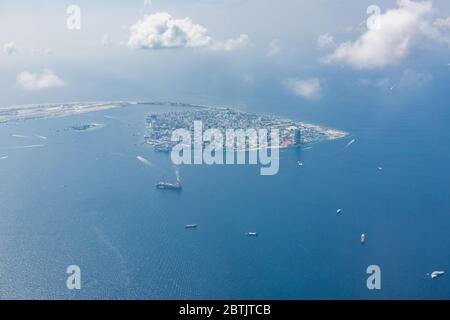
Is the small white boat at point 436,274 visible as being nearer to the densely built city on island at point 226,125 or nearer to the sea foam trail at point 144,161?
the densely built city on island at point 226,125

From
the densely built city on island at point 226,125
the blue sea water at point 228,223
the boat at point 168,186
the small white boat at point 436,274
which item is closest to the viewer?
the blue sea water at point 228,223

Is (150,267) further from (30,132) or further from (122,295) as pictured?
(30,132)

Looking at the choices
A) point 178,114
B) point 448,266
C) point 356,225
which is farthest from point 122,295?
point 178,114

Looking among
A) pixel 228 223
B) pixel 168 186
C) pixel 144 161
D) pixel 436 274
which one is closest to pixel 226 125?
pixel 144 161

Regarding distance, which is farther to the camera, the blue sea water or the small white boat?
the small white boat

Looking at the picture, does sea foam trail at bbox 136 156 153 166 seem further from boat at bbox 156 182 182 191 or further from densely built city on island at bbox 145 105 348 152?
boat at bbox 156 182 182 191

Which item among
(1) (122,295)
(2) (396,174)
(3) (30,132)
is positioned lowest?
(1) (122,295)

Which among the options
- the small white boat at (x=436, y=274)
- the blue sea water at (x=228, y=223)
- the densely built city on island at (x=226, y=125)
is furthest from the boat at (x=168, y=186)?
the small white boat at (x=436, y=274)

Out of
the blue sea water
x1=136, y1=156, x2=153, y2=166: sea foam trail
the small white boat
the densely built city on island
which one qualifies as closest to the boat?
the blue sea water
